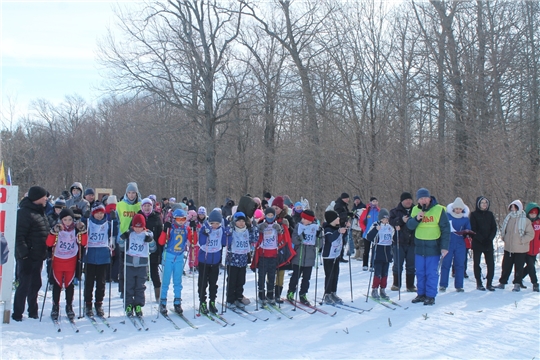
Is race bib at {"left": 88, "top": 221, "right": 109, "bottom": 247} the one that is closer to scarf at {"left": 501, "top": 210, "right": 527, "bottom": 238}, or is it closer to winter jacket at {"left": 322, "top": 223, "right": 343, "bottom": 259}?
winter jacket at {"left": 322, "top": 223, "right": 343, "bottom": 259}

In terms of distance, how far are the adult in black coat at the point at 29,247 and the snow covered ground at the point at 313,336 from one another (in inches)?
12.2

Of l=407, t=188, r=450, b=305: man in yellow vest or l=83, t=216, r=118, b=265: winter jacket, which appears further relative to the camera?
l=407, t=188, r=450, b=305: man in yellow vest

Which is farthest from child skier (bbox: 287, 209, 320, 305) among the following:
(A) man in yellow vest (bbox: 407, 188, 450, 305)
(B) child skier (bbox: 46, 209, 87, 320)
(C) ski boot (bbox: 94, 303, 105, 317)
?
(B) child skier (bbox: 46, 209, 87, 320)

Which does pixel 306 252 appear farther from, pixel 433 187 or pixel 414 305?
pixel 433 187

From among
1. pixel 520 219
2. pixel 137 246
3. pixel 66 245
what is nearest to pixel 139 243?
pixel 137 246

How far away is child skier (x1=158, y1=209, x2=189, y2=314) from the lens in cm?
736

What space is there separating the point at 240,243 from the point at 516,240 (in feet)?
18.4

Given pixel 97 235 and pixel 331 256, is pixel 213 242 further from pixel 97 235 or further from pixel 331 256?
pixel 331 256

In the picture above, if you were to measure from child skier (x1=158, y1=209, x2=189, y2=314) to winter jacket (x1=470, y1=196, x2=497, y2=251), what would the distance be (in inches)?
229

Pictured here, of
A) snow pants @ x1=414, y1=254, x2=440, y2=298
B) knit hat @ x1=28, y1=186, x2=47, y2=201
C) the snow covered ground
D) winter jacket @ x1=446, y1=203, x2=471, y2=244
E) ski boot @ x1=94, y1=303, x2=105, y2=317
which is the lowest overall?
the snow covered ground

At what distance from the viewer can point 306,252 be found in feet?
26.7

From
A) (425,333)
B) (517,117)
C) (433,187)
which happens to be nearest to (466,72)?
(517,117)

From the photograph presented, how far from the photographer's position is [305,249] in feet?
26.7

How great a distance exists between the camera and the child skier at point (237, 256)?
7.88 meters
